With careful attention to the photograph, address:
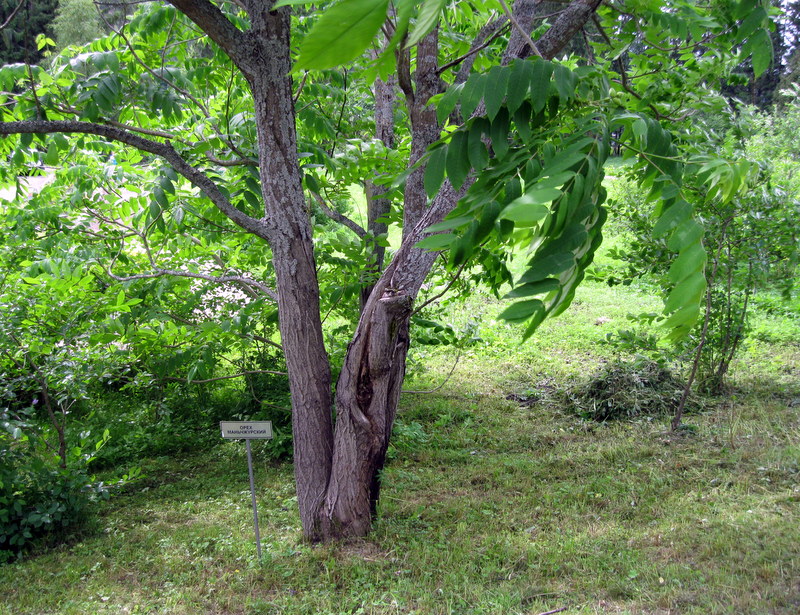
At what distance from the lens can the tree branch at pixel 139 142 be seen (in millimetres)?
3365

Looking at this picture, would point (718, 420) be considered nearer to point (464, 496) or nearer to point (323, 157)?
point (464, 496)

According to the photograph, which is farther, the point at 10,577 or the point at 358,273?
the point at 358,273

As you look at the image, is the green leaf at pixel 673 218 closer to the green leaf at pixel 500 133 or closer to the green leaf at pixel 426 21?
the green leaf at pixel 500 133

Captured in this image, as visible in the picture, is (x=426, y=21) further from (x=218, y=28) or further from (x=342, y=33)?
(x=218, y=28)

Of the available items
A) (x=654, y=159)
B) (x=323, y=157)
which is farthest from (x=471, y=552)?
(x=654, y=159)

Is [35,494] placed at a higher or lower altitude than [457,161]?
lower

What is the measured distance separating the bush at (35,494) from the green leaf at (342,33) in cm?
438

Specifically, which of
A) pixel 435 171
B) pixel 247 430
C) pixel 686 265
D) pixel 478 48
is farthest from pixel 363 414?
pixel 686 265

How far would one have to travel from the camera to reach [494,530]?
4359 millimetres

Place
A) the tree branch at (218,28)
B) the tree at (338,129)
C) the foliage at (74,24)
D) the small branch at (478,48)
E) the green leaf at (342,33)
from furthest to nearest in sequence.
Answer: the foliage at (74,24)
the small branch at (478,48)
the tree branch at (218,28)
the tree at (338,129)
the green leaf at (342,33)

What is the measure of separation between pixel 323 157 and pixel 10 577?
3.36 m

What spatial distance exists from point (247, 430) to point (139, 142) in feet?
6.36

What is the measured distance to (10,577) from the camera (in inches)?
160

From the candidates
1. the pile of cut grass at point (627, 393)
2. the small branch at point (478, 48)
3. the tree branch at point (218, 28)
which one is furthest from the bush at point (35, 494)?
the pile of cut grass at point (627, 393)
